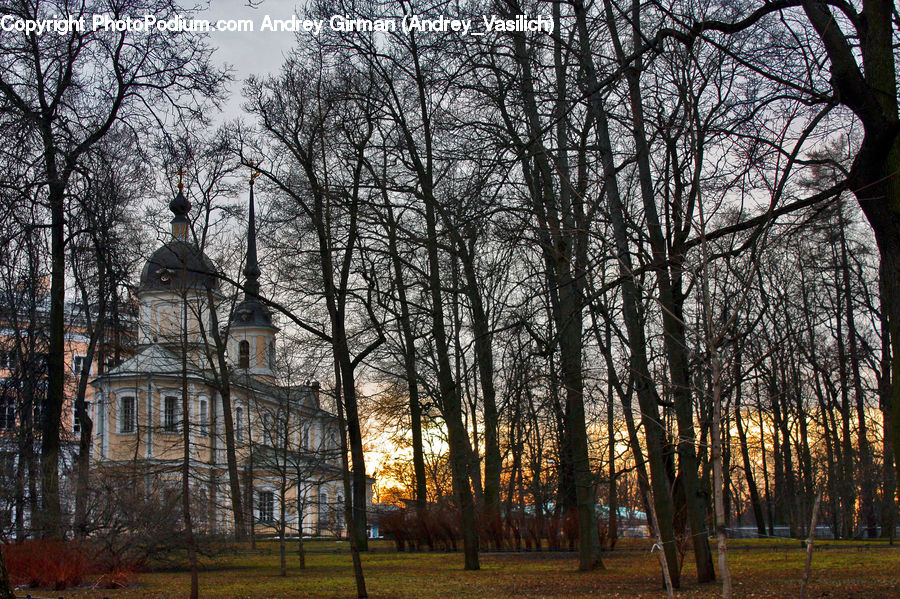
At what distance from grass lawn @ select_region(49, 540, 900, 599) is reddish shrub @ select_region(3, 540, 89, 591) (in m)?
0.35

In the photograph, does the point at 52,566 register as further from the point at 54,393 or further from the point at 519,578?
the point at 519,578

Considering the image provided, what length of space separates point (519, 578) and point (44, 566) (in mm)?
8375

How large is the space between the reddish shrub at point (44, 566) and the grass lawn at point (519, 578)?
35 cm

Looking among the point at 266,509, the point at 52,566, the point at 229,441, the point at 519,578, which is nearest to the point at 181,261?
the point at 52,566

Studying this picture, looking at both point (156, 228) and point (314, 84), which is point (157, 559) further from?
point (314, 84)

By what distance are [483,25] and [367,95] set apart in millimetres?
5327

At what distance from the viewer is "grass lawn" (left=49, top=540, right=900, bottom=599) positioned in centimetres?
1278

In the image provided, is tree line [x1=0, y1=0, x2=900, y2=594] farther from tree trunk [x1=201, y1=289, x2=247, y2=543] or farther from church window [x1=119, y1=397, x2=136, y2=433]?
church window [x1=119, y1=397, x2=136, y2=433]

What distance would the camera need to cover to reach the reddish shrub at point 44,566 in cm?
1572

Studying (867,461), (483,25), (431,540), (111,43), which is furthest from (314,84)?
(867,461)

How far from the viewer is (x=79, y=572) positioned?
1631cm

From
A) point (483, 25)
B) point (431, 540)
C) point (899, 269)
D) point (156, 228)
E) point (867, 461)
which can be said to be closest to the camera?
point (899, 269)

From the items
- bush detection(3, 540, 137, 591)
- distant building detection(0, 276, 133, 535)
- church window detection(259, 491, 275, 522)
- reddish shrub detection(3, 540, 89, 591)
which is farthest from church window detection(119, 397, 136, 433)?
reddish shrub detection(3, 540, 89, 591)

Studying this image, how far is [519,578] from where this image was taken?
16.5m
